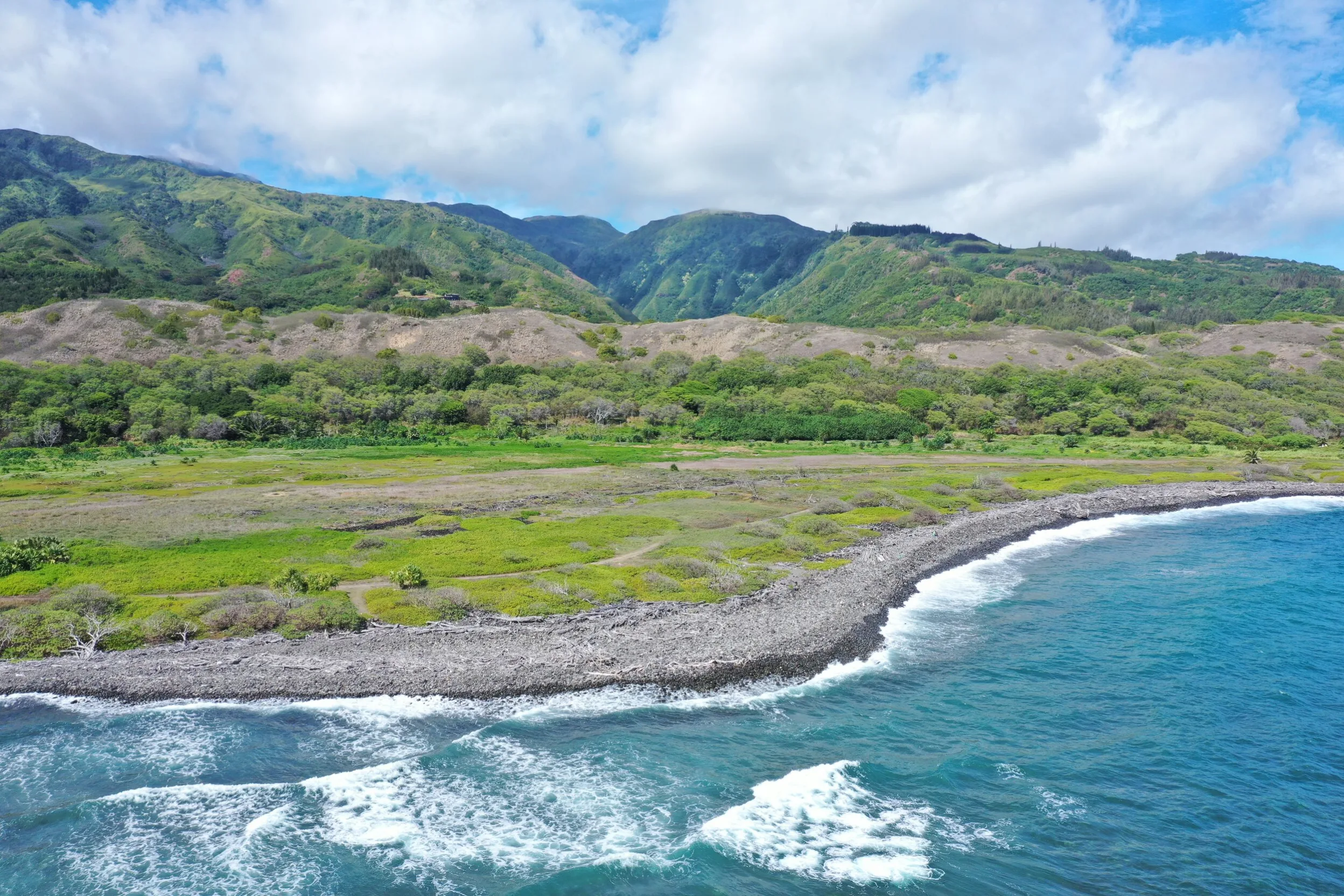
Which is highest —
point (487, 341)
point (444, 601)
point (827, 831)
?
point (487, 341)

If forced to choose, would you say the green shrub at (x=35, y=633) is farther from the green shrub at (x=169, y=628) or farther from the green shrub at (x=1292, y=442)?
the green shrub at (x=1292, y=442)

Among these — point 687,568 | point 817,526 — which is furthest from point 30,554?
point 817,526

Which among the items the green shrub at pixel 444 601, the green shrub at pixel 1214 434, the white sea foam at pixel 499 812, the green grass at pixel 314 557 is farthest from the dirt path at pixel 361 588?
the green shrub at pixel 1214 434

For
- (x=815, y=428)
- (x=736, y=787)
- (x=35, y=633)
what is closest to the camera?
(x=736, y=787)

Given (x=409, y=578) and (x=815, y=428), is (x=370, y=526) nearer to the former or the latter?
(x=409, y=578)

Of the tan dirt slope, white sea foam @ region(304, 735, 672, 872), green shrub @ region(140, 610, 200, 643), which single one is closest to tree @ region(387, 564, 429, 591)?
green shrub @ region(140, 610, 200, 643)

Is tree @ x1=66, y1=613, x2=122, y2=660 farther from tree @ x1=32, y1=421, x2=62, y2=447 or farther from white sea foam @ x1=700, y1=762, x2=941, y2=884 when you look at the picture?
tree @ x1=32, y1=421, x2=62, y2=447
